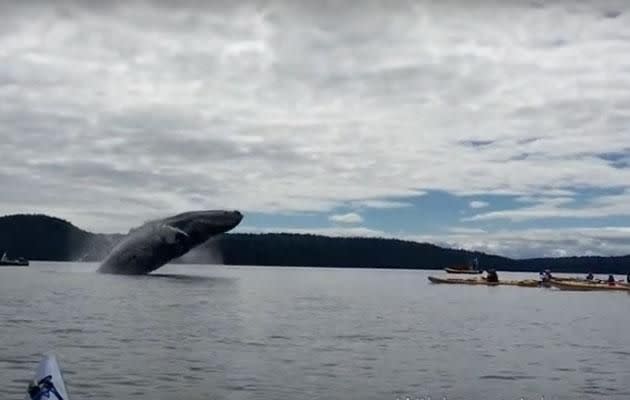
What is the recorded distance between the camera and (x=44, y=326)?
29.3 metres

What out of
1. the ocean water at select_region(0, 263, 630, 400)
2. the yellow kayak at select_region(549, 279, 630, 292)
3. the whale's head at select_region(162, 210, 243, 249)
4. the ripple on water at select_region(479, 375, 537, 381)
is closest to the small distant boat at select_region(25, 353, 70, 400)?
the ocean water at select_region(0, 263, 630, 400)

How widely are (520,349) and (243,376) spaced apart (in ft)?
35.1

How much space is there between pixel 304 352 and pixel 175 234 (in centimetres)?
3811

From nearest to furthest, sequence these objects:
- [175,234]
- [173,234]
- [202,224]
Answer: [175,234] → [173,234] → [202,224]

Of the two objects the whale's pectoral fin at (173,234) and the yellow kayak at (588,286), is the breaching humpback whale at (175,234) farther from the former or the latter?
the yellow kayak at (588,286)

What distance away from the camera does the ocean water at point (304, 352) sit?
1836 cm

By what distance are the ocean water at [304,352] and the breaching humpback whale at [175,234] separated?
60.8ft

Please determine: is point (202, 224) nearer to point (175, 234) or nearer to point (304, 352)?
point (175, 234)

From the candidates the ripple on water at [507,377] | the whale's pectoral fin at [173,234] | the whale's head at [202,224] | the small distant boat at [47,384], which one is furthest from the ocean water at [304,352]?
the whale's head at [202,224]

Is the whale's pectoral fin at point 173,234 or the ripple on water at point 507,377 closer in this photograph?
the ripple on water at point 507,377

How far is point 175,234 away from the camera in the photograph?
60688mm

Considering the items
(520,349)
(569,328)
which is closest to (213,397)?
(520,349)

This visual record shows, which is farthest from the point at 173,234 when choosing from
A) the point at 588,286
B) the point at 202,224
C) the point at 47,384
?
the point at 47,384

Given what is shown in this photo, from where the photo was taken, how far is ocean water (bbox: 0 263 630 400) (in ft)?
60.2
